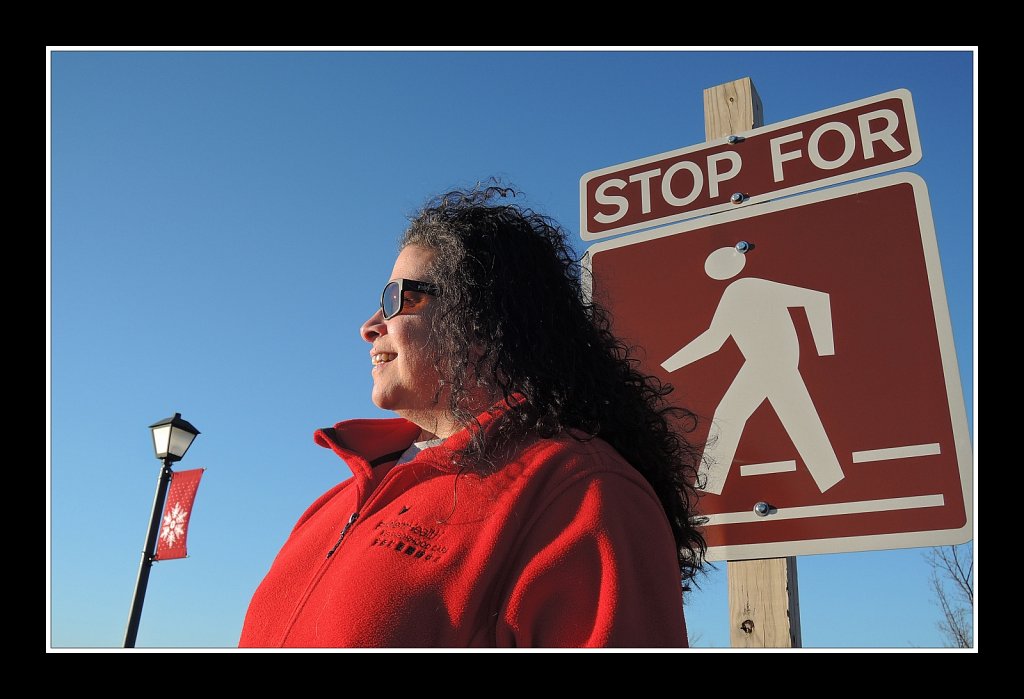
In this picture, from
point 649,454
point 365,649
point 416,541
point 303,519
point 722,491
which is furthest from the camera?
point 303,519

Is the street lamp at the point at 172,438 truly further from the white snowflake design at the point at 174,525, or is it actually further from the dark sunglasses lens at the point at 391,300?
the dark sunglasses lens at the point at 391,300

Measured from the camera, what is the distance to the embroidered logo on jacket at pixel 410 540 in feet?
5.07

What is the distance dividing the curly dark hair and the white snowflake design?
6125mm

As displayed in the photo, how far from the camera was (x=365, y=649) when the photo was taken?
1.42 m

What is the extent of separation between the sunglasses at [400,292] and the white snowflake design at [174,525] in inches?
243

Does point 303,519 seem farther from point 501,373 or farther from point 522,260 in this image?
point 522,260

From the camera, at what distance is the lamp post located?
7.07 metres

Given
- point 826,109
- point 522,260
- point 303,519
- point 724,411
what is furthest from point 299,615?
point 826,109

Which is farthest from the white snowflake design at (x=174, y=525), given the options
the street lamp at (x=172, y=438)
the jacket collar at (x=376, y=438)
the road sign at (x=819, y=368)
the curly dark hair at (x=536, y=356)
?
the road sign at (x=819, y=368)

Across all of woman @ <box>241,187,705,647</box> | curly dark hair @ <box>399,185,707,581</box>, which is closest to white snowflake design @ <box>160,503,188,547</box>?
woman @ <box>241,187,705,647</box>

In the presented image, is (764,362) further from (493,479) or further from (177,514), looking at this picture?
(177,514)

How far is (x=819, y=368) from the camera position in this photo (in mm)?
1979

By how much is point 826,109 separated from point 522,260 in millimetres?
929

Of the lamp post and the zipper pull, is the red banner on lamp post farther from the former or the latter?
the zipper pull
